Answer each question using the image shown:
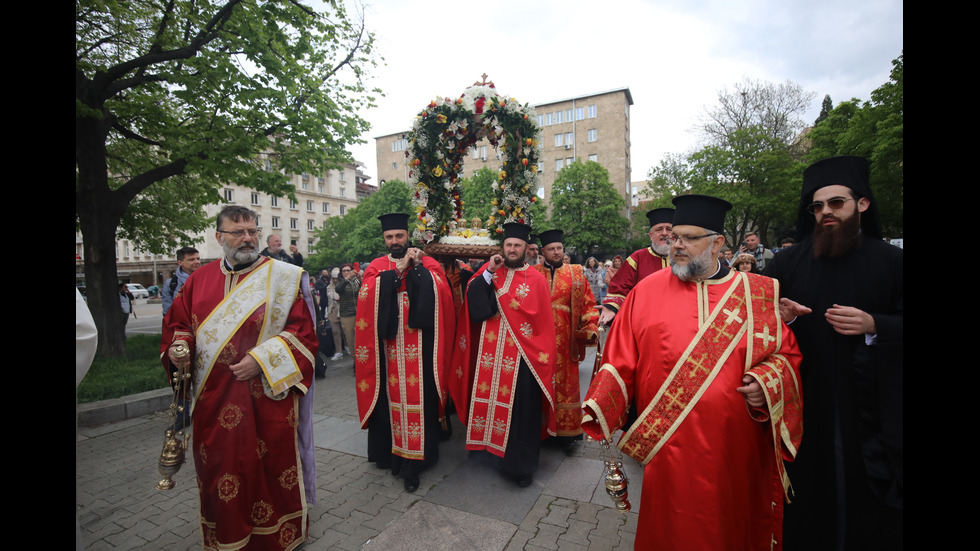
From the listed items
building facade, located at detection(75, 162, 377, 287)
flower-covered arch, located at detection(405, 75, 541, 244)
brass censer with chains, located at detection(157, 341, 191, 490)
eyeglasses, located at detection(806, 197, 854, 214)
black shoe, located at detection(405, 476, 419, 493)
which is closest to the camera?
eyeglasses, located at detection(806, 197, 854, 214)

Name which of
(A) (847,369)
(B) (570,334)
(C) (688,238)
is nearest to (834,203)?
(C) (688,238)

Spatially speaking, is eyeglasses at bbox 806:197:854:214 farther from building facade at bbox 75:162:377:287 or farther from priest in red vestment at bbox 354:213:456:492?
building facade at bbox 75:162:377:287

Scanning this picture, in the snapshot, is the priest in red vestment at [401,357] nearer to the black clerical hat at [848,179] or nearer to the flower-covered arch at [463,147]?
the flower-covered arch at [463,147]

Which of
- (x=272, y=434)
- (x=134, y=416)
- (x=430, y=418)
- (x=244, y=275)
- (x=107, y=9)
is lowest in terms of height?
(x=134, y=416)

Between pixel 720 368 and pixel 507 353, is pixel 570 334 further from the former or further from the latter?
pixel 720 368

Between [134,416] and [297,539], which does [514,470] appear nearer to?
[297,539]

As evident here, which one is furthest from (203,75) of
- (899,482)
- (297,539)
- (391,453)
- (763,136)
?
(763,136)

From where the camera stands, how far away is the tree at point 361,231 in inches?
1485

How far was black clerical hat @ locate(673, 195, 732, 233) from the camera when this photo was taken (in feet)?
8.96

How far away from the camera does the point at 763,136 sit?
2370 centimetres

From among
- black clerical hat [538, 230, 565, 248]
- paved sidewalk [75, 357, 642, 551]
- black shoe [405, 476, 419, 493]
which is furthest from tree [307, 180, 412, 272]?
black shoe [405, 476, 419, 493]

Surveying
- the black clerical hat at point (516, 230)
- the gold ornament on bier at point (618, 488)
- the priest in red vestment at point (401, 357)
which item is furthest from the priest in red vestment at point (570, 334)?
the gold ornament on bier at point (618, 488)

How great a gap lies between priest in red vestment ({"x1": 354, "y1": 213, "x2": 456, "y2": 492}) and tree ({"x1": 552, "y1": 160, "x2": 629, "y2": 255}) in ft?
112

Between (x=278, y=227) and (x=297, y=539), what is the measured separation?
180 feet
